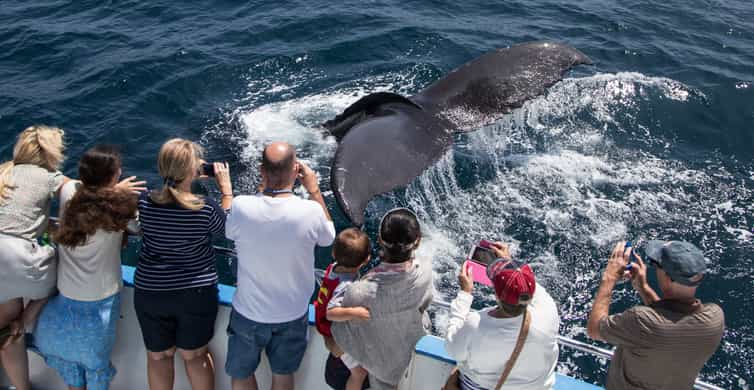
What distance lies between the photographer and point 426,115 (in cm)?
696

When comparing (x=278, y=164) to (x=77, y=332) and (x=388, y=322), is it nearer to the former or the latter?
(x=388, y=322)

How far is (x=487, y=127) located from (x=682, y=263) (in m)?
6.64

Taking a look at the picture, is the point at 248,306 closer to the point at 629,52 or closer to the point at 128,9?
the point at 629,52

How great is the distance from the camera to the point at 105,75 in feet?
42.1

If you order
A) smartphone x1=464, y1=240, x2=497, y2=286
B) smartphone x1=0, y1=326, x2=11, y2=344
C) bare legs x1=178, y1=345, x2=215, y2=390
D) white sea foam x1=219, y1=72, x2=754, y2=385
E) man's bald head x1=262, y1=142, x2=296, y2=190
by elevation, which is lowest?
white sea foam x1=219, y1=72, x2=754, y2=385

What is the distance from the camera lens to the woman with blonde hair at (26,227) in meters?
4.07

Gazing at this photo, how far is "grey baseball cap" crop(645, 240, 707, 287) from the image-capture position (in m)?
3.22

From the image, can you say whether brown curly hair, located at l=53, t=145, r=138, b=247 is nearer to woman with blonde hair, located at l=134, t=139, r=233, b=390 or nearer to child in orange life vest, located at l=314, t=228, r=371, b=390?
woman with blonde hair, located at l=134, t=139, r=233, b=390

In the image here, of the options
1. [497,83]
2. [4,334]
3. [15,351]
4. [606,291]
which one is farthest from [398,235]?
[497,83]

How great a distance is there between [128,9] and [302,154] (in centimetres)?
959

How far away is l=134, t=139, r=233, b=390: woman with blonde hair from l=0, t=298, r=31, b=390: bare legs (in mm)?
962

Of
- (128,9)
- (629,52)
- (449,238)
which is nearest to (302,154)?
(449,238)

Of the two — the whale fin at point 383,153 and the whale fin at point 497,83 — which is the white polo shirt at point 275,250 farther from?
the whale fin at point 497,83

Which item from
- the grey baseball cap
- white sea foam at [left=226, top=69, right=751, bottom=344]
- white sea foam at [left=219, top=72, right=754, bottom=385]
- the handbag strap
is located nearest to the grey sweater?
the handbag strap
